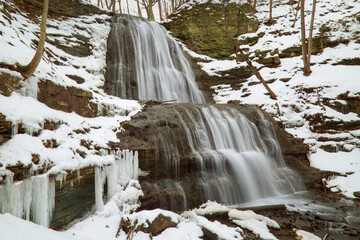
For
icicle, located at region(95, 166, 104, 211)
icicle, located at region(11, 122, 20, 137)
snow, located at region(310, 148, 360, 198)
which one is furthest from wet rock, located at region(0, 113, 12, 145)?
snow, located at region(310, 148, 360, 198)

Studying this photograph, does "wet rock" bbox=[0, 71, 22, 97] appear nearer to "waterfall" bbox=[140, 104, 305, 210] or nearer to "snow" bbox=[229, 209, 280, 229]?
"waterfall" bbox=[140, 104, 305, 210]

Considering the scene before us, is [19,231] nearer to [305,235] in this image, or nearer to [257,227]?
[257,227]

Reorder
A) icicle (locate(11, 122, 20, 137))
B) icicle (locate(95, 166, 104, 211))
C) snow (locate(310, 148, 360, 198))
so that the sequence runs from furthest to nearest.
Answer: snow (locate(310, 148, 360, 198)) < icicle (locate(95, 166, 104, 211)) < icicle (locate(11, 122, 20, 137))

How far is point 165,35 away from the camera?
13.1 metres

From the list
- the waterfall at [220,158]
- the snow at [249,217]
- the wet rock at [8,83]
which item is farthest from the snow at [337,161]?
the wet rock at [8,83]

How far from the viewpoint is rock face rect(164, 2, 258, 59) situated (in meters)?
15.0

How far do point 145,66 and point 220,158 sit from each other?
6605 millimetres

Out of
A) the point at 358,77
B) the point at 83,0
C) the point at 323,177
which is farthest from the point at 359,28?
the point at 83,0

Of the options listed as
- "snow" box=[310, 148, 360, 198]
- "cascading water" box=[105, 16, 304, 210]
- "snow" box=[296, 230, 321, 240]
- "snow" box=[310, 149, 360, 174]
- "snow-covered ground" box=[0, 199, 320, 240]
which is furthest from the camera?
"snow" box=[310, 149, 360, 174]

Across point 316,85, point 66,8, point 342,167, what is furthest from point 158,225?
point 66,8

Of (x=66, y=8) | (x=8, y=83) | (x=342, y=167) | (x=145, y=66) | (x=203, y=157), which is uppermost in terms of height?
(x=66, y=8)

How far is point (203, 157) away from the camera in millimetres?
5742

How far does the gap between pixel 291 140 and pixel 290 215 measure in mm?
3978

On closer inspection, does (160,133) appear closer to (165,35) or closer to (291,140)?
(291,140)
